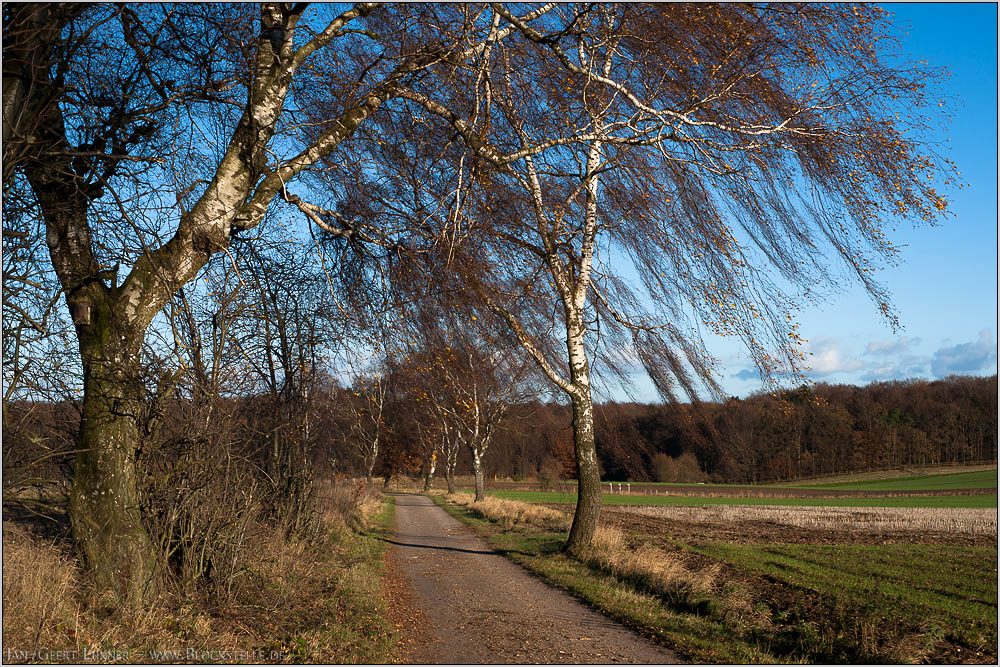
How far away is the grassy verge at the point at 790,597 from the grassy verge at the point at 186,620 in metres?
3.14

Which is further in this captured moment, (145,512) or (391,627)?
(391,627)

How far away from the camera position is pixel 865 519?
2580 cm

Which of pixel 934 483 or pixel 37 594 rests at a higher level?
pixel 37 594

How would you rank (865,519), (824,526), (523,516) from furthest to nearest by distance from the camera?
1. (865,519)
2. (824,526)
3. (523,516)

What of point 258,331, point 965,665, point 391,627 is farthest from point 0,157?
point 965,665

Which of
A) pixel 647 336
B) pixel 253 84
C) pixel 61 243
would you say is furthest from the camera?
pixel 647 336

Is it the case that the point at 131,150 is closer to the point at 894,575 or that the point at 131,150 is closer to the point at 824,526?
the point at 894,575

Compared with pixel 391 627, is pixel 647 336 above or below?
Result: above

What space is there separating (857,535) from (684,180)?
16.8 metres

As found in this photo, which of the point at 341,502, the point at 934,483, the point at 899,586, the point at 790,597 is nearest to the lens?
the point at 790,597

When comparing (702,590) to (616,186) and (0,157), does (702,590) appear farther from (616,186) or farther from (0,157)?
(0,157)

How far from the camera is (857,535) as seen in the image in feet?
65.4

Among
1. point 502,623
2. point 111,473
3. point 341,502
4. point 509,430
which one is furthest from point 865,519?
A: point 111,473

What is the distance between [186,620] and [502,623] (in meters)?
3.29
